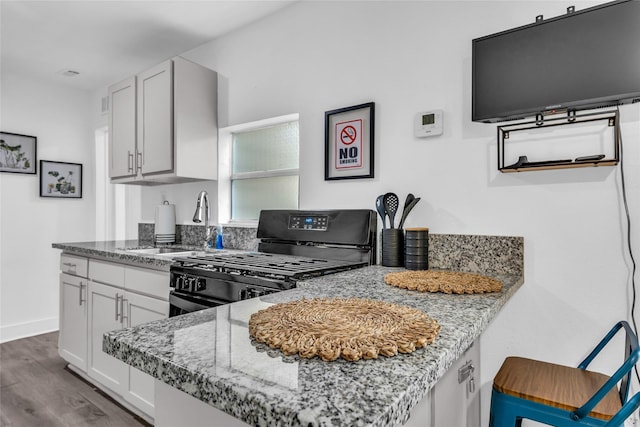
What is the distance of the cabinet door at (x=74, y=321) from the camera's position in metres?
2.56

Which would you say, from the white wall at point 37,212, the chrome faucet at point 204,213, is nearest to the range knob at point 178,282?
the chrome faucet at point 204,213

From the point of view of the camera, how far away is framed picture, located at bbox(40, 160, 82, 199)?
147 inches

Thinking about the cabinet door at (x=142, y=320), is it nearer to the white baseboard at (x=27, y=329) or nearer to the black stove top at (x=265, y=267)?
the black stove top at (x=265, y=267)

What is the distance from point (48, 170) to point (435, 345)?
438cm

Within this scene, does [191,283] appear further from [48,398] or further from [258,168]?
[48,398]

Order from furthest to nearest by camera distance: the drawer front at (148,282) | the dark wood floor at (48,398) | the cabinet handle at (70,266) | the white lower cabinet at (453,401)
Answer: the cabinet handle at (70,266)
the dark wood floor at (48,398)
the drawer front at (148,282)
the white lower cabinet at (453,401)

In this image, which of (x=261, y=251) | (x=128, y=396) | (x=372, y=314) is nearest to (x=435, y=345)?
(x=372, y=314)

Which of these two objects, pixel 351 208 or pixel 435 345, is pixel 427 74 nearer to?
pixel 351 208

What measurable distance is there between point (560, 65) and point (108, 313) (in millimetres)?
2705

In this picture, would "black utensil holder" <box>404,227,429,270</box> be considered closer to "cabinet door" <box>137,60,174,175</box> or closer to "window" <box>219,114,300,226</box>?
"window" <box>219,114,300,226</box>

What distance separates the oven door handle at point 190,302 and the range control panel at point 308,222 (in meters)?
0.68

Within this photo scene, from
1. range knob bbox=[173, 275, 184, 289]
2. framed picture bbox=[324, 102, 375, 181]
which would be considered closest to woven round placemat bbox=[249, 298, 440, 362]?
range knob bbox=[173, 275, 184, 289]

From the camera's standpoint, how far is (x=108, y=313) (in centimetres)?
234

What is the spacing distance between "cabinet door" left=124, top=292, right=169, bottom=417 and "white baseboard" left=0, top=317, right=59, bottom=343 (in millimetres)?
2223
